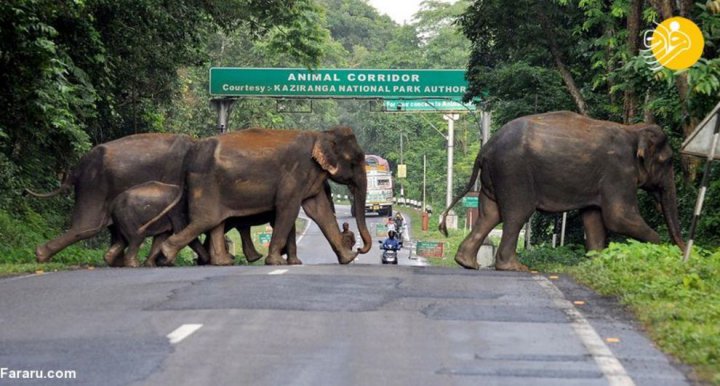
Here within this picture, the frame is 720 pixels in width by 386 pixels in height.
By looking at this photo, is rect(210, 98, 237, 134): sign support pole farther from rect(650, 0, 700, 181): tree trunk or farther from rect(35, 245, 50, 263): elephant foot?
rect(650, 0, 700, 181): tree trunk

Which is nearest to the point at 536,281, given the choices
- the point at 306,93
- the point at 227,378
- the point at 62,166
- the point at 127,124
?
the point at 227,378

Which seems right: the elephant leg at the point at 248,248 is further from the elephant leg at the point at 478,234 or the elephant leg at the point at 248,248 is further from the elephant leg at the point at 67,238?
the elephant leg at the point at 478,234

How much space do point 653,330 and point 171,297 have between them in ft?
14.5

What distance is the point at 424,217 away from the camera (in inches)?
2719

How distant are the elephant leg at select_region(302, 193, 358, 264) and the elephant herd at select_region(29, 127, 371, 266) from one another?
0.02 meters

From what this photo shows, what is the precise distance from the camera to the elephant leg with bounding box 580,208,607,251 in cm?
2055

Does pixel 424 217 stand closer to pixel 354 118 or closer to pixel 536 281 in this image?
pixel 354 118

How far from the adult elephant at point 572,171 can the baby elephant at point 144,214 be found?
538 cm

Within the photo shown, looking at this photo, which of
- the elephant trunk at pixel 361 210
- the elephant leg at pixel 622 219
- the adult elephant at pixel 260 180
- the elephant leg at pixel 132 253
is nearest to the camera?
the elephant leg at pixel 622 219

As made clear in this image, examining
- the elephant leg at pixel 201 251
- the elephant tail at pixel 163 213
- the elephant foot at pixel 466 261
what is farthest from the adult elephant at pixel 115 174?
the elephant foot at pixel 466 261

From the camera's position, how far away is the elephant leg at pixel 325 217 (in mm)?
22797

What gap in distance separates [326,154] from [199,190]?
234cm

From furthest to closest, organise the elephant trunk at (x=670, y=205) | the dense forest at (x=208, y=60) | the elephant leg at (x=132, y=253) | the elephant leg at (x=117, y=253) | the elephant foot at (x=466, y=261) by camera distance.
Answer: the elephant leg at (x=117, y=253)
the elephant leg at (x=132, y=253)
the elephant foot at (x=466, y=261)
the elephant trunk at (x=670, y=205)
the dense forest at (x=208, y=60)

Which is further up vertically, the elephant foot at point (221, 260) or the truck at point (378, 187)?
the elephant foot at point (221, 260)
